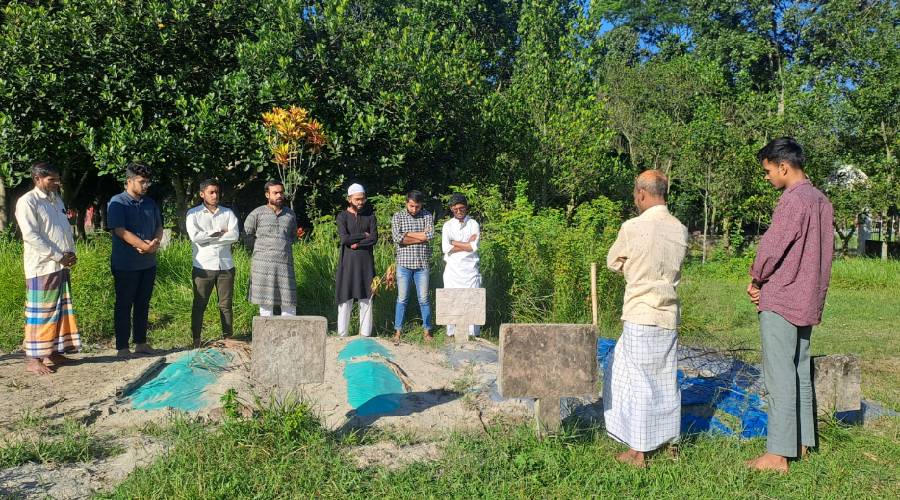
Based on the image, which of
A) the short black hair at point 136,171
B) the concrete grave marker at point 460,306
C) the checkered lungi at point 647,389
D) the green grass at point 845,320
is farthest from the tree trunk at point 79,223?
the checkered lungi at point 647,389

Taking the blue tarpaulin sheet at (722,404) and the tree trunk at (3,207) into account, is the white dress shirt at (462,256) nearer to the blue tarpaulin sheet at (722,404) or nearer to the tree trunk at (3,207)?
the blue tarpaulin sheet at (722,404)

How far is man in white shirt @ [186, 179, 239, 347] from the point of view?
6.29 m

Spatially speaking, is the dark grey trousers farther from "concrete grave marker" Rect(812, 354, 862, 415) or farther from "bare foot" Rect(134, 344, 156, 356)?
"bare foot" Rect(134, 344, 156, 356)

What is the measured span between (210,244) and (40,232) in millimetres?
1419

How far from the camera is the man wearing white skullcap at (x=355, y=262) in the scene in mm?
6848

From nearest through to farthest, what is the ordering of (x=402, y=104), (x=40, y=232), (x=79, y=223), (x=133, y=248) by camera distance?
(x=40, y=232) → (x=133, y=248) → (x=402, y=104) → (x=79, y=223)

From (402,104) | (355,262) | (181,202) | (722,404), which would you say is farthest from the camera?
(181,202)

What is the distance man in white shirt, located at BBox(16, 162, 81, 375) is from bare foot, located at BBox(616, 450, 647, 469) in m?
4.56

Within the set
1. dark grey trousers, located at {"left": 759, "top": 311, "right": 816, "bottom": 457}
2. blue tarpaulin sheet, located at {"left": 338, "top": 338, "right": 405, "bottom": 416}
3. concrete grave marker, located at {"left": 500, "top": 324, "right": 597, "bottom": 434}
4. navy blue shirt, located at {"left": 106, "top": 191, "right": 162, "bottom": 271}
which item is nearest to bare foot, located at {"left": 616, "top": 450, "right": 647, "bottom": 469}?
concrete grave marker, located at {"left": 500, "top": 324, "right": 597, "bottom": 434}

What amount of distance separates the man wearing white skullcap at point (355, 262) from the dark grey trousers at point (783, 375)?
406cm

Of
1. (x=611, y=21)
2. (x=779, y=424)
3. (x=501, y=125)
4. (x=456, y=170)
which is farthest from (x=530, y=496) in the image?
(x=611, y=21)

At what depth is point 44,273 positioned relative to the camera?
17.8ft

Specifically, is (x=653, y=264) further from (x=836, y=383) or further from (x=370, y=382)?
(x=370, y=382)

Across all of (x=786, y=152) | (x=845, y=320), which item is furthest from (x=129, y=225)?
(x=845, y=320)
